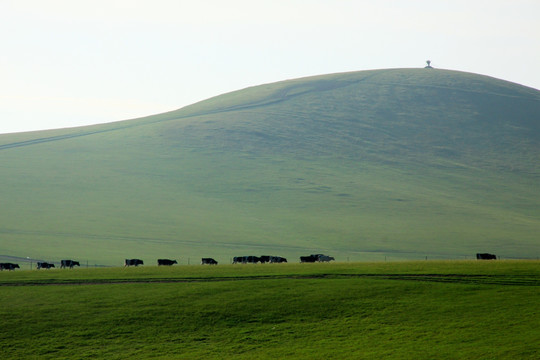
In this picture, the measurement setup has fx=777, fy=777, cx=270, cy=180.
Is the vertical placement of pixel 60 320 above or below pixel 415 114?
below

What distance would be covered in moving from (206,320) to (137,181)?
63.4 metres

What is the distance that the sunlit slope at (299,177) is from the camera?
7219cm

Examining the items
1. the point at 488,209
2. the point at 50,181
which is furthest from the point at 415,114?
the point at 50,181

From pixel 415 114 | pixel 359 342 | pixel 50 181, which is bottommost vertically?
pixel 359 342

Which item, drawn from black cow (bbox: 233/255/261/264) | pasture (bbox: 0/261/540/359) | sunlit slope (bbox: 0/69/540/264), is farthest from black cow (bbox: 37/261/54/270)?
sunlit slope (bbox: 0/69/540/264)

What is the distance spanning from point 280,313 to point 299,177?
61654 mm

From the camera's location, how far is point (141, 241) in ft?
233

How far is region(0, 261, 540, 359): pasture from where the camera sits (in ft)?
94.2

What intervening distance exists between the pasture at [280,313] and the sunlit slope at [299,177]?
26424 mm

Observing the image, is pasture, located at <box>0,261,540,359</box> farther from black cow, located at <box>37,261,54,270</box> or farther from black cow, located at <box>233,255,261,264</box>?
black cow, located at <box>233,255,261,264</box>

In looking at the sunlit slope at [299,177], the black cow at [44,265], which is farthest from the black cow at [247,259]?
the sunlit slope at [299,177]

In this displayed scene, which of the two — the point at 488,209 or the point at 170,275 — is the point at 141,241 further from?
the point at 488,209

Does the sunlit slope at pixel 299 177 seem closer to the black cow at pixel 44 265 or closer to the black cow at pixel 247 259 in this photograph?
the black cow at pixel 247 259

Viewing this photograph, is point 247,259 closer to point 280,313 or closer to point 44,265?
point 44,265
